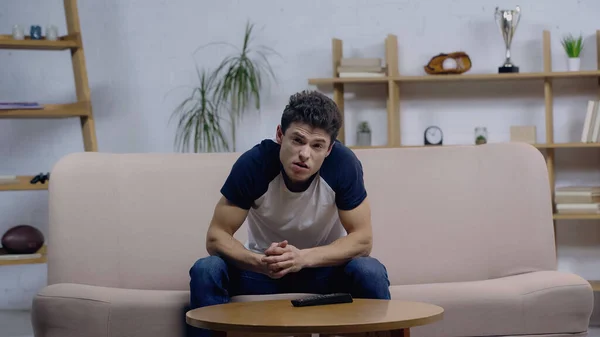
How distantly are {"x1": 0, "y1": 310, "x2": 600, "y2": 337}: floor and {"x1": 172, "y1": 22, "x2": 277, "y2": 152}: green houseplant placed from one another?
1311 millimetres

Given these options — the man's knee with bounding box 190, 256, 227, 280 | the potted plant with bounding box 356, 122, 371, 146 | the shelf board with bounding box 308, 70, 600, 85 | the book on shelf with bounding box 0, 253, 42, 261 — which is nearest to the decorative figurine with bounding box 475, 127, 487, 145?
the shelf board with bounding box 308, 70, 600, 85

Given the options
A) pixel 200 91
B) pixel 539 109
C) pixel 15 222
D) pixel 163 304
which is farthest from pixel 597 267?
pixel 15 222

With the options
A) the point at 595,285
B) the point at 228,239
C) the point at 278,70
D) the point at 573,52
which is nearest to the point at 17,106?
the point at 278,70

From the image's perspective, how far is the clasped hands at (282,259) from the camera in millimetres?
2438

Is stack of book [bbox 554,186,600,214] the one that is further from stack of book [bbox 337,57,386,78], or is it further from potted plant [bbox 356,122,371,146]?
stack of book [bbox 337,57,386,78]

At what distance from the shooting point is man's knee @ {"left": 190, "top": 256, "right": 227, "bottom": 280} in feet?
8.14

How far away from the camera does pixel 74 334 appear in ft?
8.69

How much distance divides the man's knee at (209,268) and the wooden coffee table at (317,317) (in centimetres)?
27

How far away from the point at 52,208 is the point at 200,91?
1.92m

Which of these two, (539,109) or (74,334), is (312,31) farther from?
(74,334)

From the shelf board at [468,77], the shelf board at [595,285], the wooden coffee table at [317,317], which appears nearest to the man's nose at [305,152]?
the wooden coffee table at [317,317]

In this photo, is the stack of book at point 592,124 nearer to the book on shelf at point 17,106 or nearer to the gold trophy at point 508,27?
the gold trophy at point 508,27

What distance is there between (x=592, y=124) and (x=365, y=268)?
2.53 metres

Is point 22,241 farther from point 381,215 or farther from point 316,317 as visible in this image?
point 316,317
